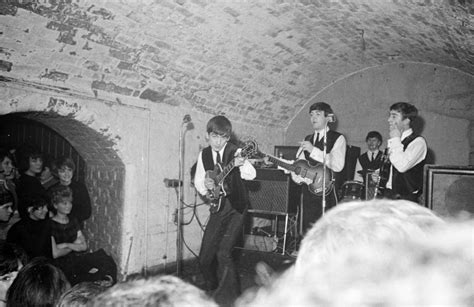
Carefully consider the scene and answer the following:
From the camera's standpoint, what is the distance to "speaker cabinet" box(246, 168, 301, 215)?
5.78 meters

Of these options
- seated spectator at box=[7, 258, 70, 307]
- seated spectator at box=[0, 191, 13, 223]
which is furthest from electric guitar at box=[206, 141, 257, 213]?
seated spectator at box=[7, 258, 70, 307]

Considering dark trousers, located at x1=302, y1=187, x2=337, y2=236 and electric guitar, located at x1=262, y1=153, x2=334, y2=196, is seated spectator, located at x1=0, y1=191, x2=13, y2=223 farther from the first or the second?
dark trousers, located at x1=302, y1=187, x2=337, y2=236

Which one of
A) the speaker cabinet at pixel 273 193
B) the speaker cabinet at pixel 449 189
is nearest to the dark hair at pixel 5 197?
the speaker cabinet at pixel 273 193

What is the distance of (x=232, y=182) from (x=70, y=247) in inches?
76.7

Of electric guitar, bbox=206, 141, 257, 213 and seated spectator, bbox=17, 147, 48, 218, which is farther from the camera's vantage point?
seated spectator, bbox=17, 147, 48, 218

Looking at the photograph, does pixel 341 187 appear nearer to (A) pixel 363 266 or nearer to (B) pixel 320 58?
(B) pixel 320 58

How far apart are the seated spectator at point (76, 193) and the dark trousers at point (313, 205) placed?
296 cm

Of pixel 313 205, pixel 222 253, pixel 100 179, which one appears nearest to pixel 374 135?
pixel 313 205

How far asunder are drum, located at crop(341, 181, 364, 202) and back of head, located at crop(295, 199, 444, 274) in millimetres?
5077

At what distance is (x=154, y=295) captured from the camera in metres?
A: 0.70

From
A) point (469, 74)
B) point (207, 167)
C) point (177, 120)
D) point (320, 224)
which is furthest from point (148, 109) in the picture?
point (469, 74)

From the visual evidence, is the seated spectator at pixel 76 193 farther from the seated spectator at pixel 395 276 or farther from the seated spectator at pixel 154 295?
the seated spectator at pixel 395 276

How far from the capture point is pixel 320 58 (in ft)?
21.6

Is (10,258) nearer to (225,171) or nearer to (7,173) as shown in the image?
(225,171)
